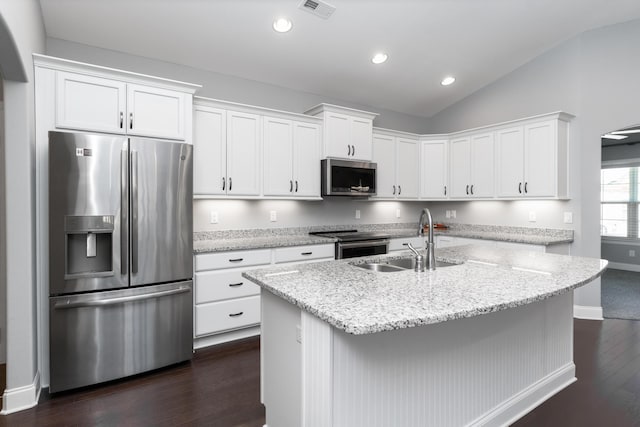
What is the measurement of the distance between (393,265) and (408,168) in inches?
114

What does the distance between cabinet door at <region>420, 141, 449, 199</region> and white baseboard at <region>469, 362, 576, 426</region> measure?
296cm

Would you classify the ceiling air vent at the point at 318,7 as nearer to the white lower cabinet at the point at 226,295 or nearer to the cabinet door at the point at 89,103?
the cabinet door at the point at 89,103

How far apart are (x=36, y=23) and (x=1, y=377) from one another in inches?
100

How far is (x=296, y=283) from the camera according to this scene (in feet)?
5.60

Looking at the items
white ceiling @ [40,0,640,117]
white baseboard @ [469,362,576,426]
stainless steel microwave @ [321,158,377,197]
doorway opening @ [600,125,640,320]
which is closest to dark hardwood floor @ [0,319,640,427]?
white baseboard @ [469,362,576,426]

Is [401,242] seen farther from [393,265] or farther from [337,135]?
[393,265]

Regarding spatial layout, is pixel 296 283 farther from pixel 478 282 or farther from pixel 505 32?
pixel 505 32

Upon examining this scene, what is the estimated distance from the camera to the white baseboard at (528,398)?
6.32 ft

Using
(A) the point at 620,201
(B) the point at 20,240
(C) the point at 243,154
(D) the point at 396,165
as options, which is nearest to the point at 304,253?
(C) the point at 243,154

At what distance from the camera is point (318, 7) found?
3.05 meters

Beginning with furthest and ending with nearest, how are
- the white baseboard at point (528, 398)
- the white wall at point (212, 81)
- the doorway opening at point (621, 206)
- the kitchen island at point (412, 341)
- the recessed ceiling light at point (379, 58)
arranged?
the doorway opening at point (621, 206)
the recessed ceiling light at point (379, 58)
the white wall at point (212, 81)
the white baseboard at point (528, 398)
the kitchen island at point (412, 341)

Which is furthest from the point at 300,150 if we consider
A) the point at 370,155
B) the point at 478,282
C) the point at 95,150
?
the point at 478,282

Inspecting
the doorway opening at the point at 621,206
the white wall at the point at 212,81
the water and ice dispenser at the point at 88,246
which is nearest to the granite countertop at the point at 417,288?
the water and ice dispenser at the point at 88,246

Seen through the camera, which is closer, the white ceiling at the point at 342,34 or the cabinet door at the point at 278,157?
the white ceiling at the point at 342,34
